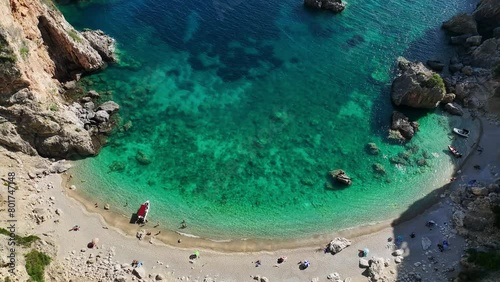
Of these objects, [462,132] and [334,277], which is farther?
[462,132]

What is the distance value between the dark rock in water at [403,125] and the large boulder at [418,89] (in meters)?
3.07

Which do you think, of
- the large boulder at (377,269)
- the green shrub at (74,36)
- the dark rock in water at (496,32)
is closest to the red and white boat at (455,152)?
the large boulder at (377,269)

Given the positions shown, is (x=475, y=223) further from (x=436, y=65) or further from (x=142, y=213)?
(x=142, y=213)

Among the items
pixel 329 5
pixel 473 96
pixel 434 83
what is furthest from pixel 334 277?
pixel 329 5

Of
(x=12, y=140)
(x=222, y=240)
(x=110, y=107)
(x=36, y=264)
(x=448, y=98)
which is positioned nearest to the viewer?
(x=36, y=264)

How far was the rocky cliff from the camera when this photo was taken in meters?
45.4

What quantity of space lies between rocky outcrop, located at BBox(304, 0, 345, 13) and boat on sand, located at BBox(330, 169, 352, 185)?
131 feet

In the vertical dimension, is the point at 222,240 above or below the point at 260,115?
below

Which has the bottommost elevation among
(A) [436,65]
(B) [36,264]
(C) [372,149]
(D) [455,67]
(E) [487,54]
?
(B) [36,264]

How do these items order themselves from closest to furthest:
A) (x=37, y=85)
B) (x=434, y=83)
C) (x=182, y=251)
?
(x=182, y=251)
(x=37, y=85)
(x=434, y=83)

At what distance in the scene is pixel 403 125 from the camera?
184 feet

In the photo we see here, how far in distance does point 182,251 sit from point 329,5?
56.3m

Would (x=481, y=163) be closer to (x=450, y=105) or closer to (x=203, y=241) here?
(x=450, y=105)

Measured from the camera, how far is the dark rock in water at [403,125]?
55250 mm
